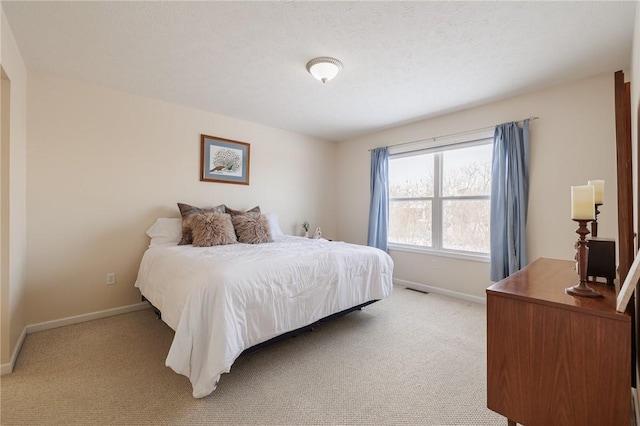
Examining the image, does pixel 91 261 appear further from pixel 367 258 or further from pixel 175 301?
pixel 367 258

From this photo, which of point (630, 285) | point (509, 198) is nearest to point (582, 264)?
point (630, 285)

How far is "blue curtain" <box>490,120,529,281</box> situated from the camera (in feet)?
9.95

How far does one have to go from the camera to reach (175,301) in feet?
6.23

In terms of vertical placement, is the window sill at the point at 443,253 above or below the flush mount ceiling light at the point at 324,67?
below

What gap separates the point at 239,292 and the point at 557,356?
1.61m

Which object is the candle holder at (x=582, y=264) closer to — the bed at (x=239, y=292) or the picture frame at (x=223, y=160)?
the bed at (x=239, y=292)

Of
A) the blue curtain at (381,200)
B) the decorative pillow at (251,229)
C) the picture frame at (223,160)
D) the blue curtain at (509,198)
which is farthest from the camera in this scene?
the blue curtain at (381,200)

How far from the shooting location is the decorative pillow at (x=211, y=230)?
289cm

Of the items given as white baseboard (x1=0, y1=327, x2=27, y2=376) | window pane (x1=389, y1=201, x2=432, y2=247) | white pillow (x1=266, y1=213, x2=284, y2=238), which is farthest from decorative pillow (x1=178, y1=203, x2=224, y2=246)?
window pane (x1=389, y1=201, x2=432, y2=247)

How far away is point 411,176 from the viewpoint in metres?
4.23

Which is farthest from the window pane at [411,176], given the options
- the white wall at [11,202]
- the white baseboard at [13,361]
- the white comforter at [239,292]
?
the white baseboard at [13,361]

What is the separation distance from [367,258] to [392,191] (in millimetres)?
2007

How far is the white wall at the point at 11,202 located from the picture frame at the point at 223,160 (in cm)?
164

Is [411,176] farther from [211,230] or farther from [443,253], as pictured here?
[211,230]
